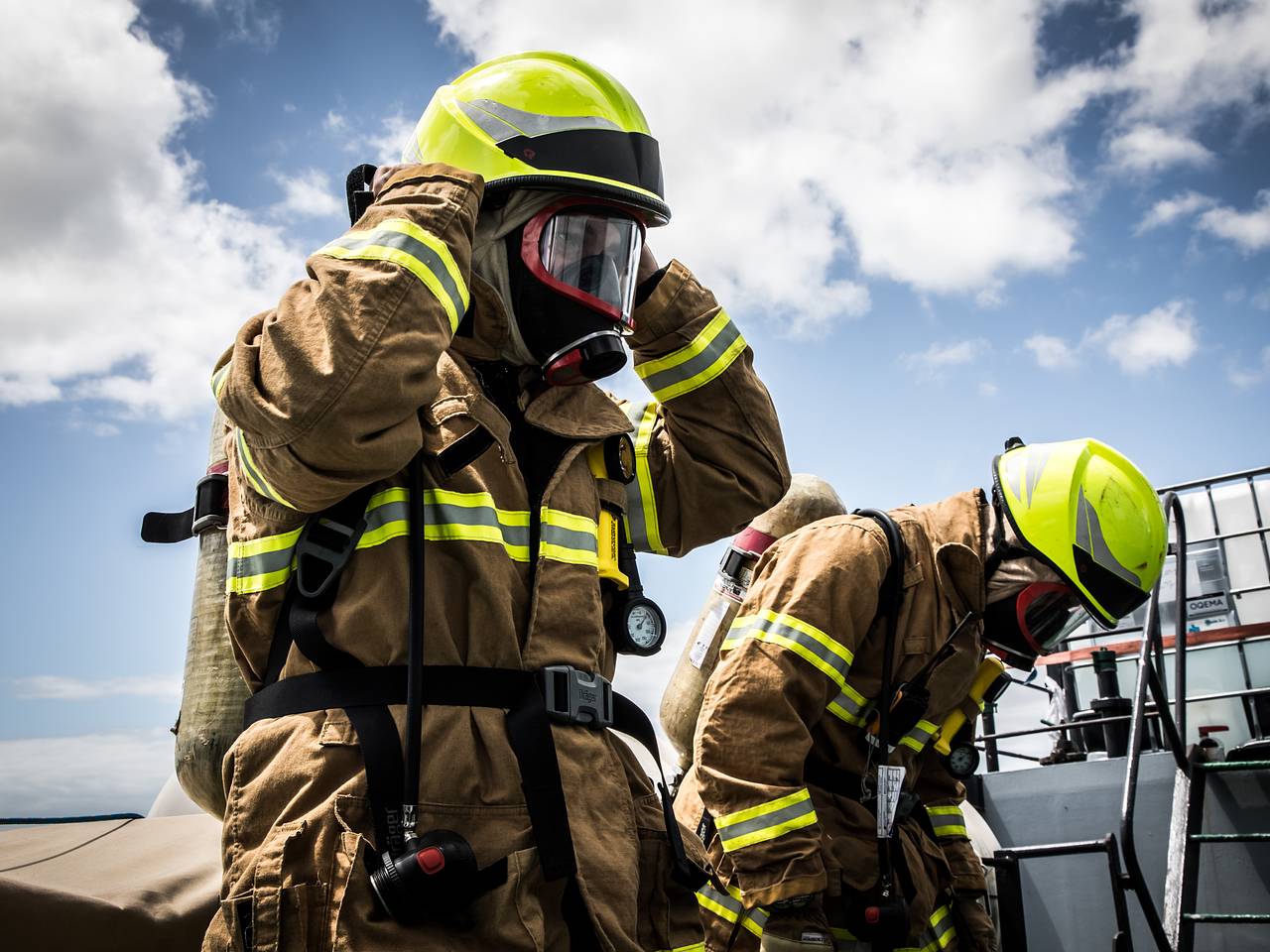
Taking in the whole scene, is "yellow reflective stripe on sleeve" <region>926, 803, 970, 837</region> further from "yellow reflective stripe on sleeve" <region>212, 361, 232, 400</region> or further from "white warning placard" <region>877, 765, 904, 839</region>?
"yellow reflective stripe on sleeve" <region>212, 361, 232, 400</region>

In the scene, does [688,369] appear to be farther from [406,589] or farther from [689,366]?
[406,589]

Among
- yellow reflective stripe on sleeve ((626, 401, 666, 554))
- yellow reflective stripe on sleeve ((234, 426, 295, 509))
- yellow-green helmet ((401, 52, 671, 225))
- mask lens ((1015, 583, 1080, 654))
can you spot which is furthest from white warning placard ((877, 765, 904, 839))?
yellow reflective stripe on sleeve ((234, 426, 295, 509))

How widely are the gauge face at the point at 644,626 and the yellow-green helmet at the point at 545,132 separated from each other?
0.91 metres

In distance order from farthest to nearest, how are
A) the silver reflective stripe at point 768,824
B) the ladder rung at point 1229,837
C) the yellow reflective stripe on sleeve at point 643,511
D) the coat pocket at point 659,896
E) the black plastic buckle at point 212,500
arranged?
the ladder rung at point 1229,837
the silver reflective stripe at point 768,824
the yellow reflective stripe on sleeve at point 643,511
the black plastic buckle at point 212,500
the coat pocket at point 659,896

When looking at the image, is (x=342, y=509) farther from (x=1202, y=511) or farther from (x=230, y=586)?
(x=1202, y=511)

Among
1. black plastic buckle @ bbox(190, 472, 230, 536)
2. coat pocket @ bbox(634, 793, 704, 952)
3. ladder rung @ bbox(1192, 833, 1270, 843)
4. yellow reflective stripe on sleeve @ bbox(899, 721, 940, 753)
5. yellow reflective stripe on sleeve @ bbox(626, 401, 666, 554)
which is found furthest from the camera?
ladder rung @ bbox(1192, 833, 1270, 843)

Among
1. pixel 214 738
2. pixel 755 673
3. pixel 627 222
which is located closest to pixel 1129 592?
pixel 755 673

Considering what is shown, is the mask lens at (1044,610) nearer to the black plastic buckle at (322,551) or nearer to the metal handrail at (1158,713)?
the metal handrail at (1158,713)

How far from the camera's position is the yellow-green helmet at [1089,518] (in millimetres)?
4203

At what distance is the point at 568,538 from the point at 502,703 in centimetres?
39

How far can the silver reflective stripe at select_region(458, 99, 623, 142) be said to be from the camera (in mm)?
2533

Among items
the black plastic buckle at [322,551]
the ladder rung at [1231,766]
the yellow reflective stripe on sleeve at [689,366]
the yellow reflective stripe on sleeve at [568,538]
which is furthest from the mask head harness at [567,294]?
the ladder rung at [1231,766]

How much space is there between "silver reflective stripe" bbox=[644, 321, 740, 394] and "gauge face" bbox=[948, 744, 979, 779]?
218cm

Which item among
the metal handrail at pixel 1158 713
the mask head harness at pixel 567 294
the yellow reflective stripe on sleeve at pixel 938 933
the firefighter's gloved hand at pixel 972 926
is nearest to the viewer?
the mask head harness at pixel 567 294
